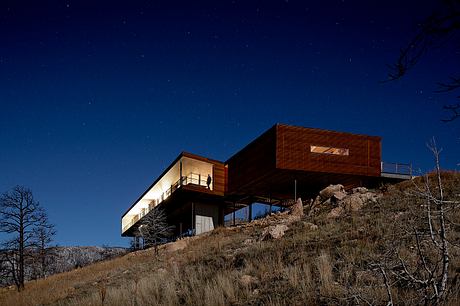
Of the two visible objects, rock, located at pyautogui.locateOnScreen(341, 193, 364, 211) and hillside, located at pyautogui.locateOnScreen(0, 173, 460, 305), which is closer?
hillside, located at pyautogui.locateOnScreen(0, 173, 460, 305)

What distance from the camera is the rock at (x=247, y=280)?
893 cm

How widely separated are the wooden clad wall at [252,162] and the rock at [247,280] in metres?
21.9

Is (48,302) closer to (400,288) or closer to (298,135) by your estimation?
(400,288)

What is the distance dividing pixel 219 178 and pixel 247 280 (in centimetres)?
2973

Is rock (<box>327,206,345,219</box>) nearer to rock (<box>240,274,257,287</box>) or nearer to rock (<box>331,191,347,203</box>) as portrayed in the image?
rock (<box>331,191,347,203</box>)

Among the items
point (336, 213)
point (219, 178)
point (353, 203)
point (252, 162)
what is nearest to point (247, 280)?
point (336, 213)

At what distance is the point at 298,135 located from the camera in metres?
31.7

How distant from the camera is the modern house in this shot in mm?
31500

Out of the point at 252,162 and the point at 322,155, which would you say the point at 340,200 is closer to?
the point at 322,155

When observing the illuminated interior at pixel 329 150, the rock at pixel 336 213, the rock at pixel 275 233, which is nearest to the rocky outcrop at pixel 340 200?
the rock at pixel 336 213

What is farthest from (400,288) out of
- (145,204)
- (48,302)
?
(145,204)

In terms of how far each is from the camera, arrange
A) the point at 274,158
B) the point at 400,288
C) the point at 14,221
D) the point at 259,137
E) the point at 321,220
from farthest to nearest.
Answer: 1. the point at 259,137
2. the point at 274,158
3. the point at 14,221
4. the point at 321,220
5. the point at 400,288

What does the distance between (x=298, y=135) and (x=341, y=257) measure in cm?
2257

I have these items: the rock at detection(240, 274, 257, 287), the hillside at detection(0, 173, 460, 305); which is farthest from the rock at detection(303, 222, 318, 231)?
the rock at detection(240, 274, 257, 287)
